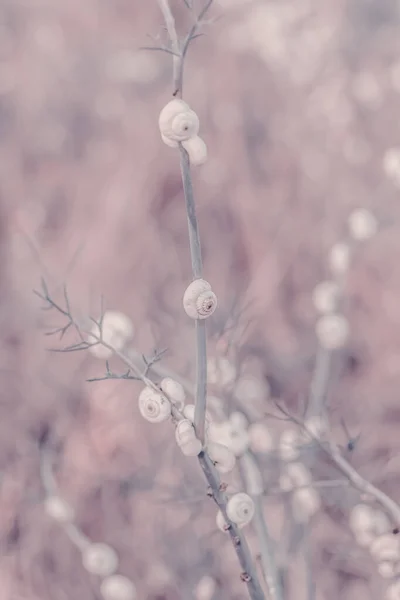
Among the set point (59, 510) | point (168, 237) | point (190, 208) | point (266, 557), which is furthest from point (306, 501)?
point (168, 237)

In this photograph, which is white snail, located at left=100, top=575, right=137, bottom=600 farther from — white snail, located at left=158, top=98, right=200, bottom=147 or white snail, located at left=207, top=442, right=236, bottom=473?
white snail, located at left=158, top=98, right=200, bottom=147

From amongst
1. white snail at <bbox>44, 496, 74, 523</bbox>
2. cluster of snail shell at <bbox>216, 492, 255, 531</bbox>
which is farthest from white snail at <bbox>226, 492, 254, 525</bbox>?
white snail at <bbox>44, 496, 74, 523</bbox>

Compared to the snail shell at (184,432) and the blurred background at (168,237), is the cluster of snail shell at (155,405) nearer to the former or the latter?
the snail shell at (184,432)

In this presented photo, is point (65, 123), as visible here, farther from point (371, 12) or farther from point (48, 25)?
point (371, 12)

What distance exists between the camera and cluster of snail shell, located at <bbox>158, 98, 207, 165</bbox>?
20 centimetres

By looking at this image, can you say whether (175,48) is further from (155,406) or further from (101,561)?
(101,561)

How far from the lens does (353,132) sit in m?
0.88

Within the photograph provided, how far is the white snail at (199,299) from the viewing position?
0.22 meters

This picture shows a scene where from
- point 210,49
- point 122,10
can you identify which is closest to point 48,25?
point 122,10

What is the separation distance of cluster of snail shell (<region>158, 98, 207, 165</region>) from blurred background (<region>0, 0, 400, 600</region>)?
1.24ft

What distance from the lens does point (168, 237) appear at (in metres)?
0.83

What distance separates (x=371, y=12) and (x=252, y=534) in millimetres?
776

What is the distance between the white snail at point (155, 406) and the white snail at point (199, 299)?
0.04 m

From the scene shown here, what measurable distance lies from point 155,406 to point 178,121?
10cm
